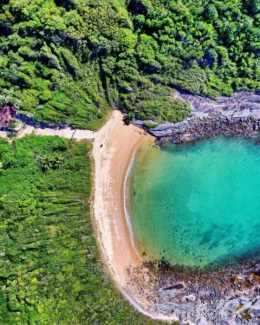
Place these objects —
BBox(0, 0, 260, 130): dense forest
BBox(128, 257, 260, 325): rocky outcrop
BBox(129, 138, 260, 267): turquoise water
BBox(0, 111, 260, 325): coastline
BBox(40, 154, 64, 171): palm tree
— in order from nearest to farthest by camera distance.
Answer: BBox(0, 0, 260, 130): dense forest → BBox(40, 154, 64, 171): palm tree → BBox(0, 111, 260, 325): coastline → BBox(128, 257, 260, 325): rocky outcrop → BBox(129, 138, 260, 267): turquoise water

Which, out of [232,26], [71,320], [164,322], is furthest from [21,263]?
[232,26]

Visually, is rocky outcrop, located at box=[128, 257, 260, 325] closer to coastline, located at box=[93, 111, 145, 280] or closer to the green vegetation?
coastline, located at box=[93, 111, 145, 280]

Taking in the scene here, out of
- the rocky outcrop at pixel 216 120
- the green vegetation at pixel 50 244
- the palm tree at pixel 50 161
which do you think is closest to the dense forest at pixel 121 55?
the rocky outcrop at pixel 216 120

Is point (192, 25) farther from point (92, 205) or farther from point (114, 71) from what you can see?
point (92, 205)

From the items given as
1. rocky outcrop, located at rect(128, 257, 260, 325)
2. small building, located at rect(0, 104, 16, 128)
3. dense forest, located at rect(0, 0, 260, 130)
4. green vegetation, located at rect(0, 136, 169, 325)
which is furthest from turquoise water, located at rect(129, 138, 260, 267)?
small building, located at rect(0, 104, 16, 128)

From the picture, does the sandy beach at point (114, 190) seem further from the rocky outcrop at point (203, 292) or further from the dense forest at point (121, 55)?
the rocky outcrop at point (203, 292)

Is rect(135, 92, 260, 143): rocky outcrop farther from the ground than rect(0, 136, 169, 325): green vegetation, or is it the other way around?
rect(135, 92, 260, 143): rocky outcrop
